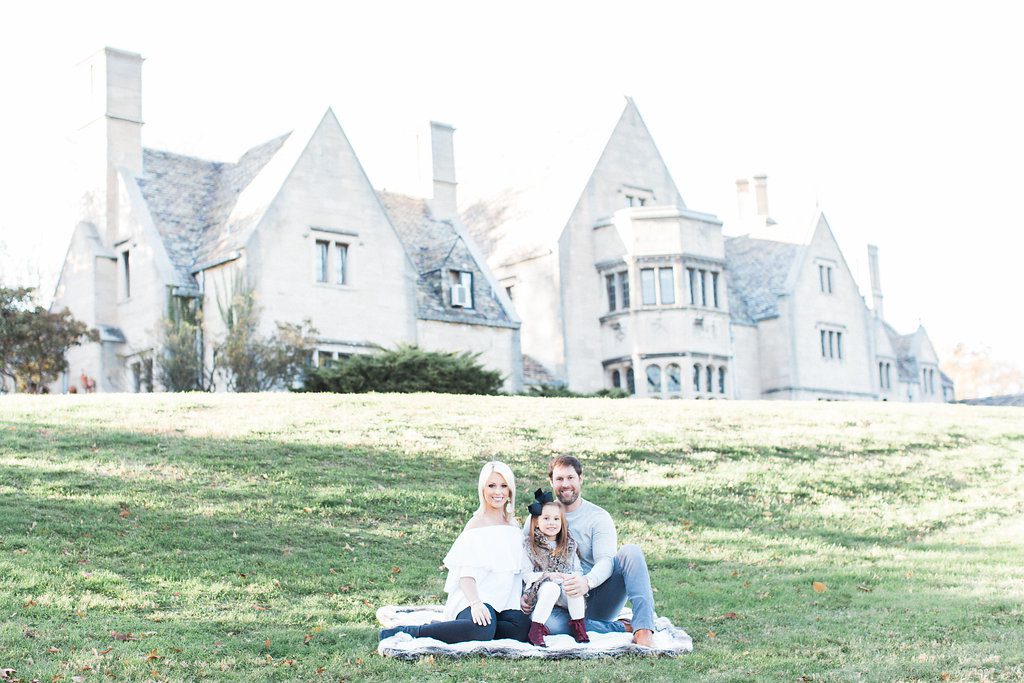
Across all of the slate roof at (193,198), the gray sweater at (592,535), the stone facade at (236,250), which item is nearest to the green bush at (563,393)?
the stone facade at (236,250)

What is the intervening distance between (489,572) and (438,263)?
30.5 meters

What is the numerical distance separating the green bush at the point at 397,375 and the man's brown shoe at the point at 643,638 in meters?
20.3

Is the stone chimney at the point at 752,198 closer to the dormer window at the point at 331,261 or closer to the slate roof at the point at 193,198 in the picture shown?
the slate roof at the point at 193,198

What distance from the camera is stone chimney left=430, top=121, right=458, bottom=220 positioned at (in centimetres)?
4353

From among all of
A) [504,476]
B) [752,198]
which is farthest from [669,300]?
[504,476]

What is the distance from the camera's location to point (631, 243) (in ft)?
142

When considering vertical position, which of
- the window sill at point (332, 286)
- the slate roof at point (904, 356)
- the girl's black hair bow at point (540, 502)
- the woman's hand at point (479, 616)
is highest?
the window sill at point (332, 286)

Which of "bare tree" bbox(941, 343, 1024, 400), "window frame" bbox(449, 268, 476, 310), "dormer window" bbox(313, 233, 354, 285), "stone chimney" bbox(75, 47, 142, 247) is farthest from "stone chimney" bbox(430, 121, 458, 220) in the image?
"bare tree" bbox(941, 343, 1024, 400)

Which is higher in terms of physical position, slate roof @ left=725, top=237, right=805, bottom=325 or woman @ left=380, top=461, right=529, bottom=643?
slate roof @ left=725, top=237, right=805, bottom=325

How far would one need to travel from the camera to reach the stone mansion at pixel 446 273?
34.1 metres

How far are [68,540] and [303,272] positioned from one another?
2162 cm

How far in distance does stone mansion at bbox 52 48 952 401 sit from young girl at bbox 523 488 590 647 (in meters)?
22.1

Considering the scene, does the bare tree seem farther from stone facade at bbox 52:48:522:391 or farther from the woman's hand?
the woman's hand

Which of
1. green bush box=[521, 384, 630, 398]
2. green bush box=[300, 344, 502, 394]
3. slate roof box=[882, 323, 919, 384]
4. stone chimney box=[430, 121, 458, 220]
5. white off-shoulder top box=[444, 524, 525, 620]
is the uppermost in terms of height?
stone chimney box=[430, 121, 458, 220]
